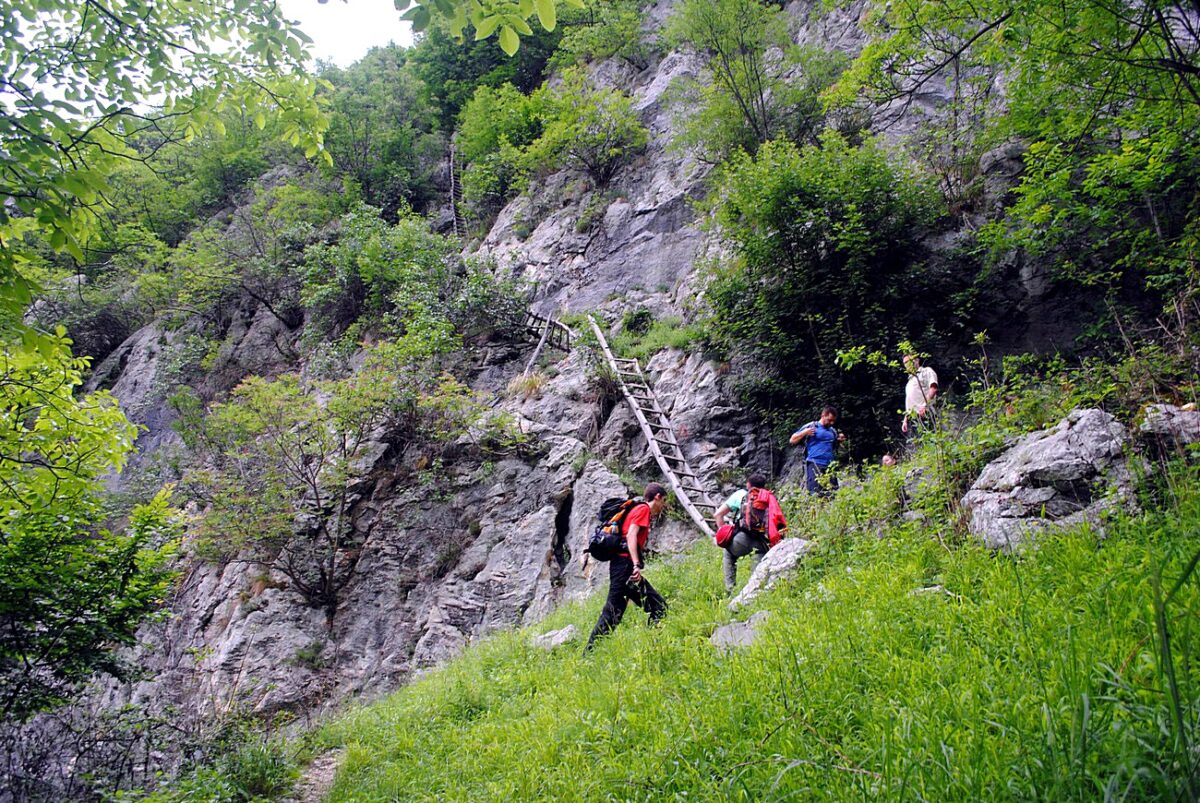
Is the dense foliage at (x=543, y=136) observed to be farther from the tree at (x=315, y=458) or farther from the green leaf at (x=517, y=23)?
the green leaf at (x=517, y=23)

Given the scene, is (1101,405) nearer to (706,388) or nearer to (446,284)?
(706,388)

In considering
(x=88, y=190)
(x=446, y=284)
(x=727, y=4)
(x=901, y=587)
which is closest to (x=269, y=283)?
(x=446, y=284)

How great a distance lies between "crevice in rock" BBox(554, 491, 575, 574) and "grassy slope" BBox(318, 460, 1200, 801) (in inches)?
214

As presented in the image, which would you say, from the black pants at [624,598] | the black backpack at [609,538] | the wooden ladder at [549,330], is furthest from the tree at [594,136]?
the black pants at [624,598]

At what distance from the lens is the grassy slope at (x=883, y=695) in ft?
6.17

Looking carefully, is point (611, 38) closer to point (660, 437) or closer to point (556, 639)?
point (660, 437)

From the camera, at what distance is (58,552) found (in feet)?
14.5

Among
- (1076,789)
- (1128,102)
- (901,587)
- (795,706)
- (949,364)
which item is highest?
(1128,102)

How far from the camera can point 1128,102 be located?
28.5 feet

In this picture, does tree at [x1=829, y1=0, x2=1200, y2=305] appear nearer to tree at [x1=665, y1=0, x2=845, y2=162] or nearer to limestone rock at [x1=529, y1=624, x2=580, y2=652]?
tree at [x1=665, y1=0, x2=845, y2=162]

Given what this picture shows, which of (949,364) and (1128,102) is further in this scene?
(949,364)

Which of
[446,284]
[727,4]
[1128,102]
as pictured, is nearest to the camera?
[1128,102]

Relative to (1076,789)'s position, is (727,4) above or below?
above

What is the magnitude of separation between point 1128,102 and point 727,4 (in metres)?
9.80
